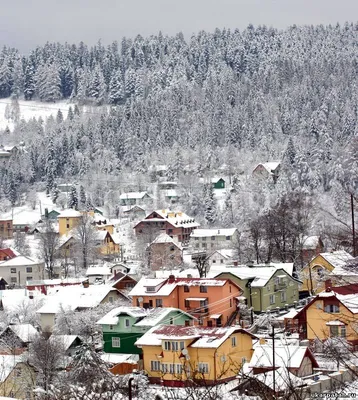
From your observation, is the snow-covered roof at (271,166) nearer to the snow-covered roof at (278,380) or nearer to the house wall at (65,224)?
the house wall at (65,224)

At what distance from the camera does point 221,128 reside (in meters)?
82.5

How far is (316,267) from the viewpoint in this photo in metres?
30.2

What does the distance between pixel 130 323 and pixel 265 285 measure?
18.8 ft

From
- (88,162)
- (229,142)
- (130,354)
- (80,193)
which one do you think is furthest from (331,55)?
(130,354)

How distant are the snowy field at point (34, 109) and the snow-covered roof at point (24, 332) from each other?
94.5 m

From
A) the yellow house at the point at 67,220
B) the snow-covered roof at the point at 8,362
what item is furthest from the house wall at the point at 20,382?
the yellow house at the point at 67,220

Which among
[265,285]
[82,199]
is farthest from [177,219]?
[265,285]

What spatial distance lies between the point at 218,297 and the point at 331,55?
83.9m

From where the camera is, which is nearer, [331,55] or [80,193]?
[80,193]

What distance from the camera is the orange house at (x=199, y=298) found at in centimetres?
2606

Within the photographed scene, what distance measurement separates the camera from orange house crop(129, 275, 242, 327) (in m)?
26.1

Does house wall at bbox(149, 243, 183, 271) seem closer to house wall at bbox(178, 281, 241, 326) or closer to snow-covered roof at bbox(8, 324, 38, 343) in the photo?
house wall at bbox(178, 281, 241, 326)

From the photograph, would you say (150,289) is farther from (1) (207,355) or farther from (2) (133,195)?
(2) (133,195)

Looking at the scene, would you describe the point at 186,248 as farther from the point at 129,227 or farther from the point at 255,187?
the point at 255,187
